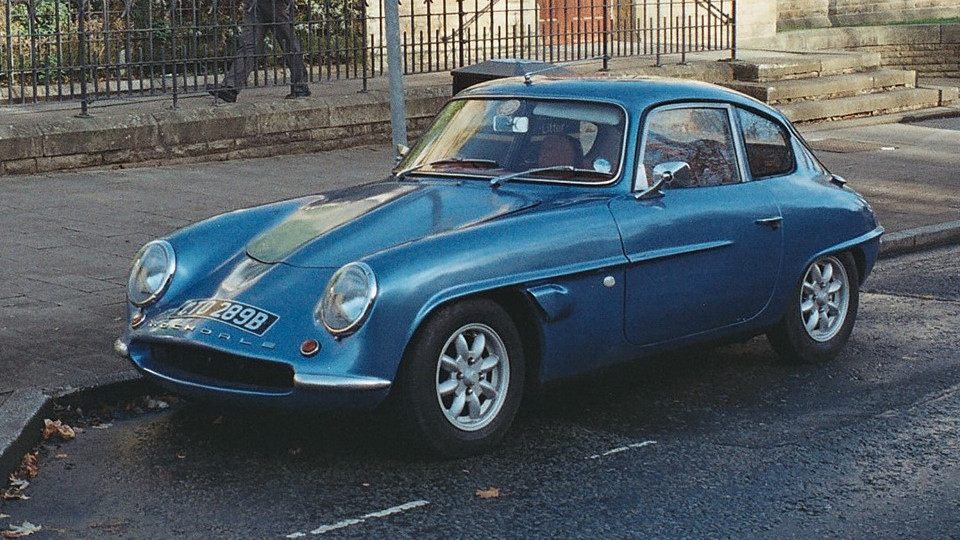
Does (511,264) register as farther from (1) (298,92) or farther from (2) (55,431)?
(1) (298,92)

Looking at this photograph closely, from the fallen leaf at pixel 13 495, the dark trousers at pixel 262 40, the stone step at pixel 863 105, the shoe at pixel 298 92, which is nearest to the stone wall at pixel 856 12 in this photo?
the stone step at pixel 863 105

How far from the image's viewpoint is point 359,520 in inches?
206

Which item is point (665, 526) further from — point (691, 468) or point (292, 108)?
point (292, 108)

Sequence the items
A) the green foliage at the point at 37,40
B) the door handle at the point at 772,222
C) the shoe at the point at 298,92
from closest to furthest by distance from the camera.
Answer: the door handle at the point at 772,222 → the green foliage at the point at 37,40 → the shoe at the point at 298,92

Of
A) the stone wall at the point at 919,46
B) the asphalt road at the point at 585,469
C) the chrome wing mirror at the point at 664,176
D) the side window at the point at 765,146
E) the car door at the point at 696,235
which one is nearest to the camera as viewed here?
the asphalt road at the point at 585,469

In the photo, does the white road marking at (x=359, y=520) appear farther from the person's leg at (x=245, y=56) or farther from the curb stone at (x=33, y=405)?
the person's leg at (x=245, y=56)

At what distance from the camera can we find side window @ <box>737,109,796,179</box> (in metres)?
7.40

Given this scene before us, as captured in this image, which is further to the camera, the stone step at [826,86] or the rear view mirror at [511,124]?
the stone step at [826,86]

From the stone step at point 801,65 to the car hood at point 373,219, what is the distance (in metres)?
12.8

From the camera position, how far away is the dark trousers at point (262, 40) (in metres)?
14.6

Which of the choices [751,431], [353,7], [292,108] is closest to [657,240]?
[751,431]

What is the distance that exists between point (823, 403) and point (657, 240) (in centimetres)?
109

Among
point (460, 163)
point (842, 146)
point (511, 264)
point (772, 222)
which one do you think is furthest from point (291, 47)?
point (511, 264)

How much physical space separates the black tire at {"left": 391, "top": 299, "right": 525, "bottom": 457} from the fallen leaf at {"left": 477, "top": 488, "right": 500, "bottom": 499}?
0.33 metres
